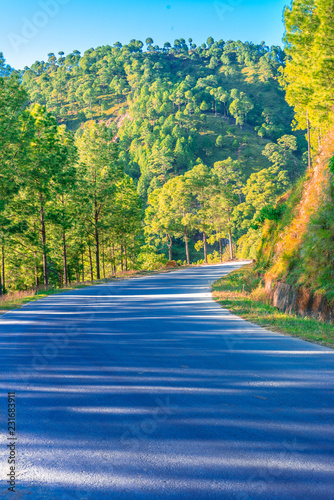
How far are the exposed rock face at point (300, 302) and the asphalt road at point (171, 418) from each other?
2.62m

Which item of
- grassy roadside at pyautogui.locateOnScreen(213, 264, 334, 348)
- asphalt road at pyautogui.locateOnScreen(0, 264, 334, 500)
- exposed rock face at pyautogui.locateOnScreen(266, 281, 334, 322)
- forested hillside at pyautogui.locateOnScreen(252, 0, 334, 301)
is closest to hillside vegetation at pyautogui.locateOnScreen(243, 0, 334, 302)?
forested hillside at pyautogui.locateOnScreen(252, 0, 334, 301)

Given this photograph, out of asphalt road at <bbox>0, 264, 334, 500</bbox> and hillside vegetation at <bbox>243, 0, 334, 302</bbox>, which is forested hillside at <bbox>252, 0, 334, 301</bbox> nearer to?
hillside vegetation at <bbox>243, 0, 334, 302</bbox>

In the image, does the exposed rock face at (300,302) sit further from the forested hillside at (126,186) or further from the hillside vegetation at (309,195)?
the forested hillside at (126,186)

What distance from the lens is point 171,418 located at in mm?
3604

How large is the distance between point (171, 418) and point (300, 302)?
805 centimetres

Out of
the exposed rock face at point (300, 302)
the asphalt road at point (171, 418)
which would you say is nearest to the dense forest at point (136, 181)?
the exposed rock face at point (300, 302)

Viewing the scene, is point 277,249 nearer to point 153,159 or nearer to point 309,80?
point 309,80

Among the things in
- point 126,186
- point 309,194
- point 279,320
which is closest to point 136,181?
point 126,186

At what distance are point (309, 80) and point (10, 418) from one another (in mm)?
22648

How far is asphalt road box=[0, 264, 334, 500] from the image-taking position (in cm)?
262

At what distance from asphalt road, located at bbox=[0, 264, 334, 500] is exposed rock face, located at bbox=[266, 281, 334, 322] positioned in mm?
2625

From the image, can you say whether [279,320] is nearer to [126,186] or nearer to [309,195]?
[309,195]

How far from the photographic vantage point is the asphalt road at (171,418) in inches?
103

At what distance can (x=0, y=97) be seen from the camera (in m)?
20.2
